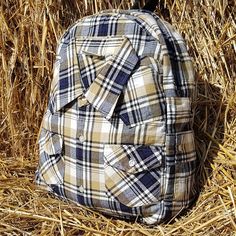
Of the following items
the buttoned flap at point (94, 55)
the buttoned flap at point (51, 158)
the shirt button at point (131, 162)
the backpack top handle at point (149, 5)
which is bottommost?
the buttoned flap at point (51, 158)

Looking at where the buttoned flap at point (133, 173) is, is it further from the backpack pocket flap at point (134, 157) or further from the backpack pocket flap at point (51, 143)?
the backpack pocket flap at point (51, 143)

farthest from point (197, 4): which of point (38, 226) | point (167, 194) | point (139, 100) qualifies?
point (38, 226)

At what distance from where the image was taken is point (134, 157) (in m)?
1.11

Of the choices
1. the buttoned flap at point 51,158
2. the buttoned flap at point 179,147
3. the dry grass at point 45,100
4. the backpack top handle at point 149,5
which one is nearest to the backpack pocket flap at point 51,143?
the buttoned flap at point 51,158

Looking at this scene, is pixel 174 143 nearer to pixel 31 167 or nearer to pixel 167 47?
pixel 167 47

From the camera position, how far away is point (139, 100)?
1100mm

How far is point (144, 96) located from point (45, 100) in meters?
0.44

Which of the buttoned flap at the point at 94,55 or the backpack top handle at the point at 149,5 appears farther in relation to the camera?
the backpack top handle at the point at 149,5

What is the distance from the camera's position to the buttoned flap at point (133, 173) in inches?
43.4

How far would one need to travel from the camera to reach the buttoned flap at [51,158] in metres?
1.21

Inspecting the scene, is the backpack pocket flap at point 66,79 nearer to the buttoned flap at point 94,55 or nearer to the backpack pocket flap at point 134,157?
the buttoned flap at point 94,55

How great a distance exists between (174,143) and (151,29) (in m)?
0.23

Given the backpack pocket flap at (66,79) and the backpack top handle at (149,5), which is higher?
the backpack top handle at (149,5)

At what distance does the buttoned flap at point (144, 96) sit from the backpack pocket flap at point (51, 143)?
17 cm
